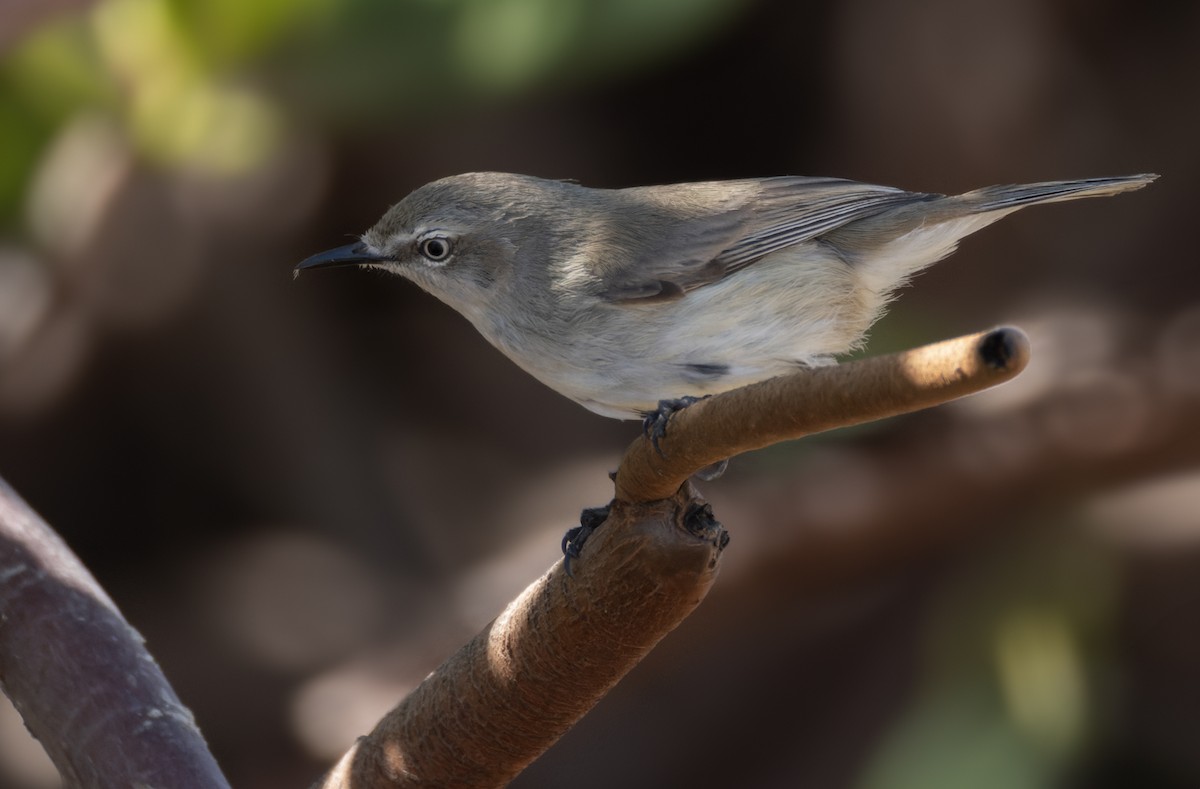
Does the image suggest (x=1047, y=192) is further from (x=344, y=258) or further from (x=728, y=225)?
(x=344, y=258)

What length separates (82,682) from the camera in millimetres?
2150

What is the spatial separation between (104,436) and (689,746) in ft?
7.93

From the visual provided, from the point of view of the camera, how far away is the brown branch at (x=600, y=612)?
157 centimetres

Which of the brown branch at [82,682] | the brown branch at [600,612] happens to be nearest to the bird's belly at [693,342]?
the brown branch at [600,612]

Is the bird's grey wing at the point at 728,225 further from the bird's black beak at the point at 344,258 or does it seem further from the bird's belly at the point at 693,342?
the bird's black beak at the point at 344,258

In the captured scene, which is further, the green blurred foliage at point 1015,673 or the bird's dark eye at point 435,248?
the green blurred foliage at point 1015,673

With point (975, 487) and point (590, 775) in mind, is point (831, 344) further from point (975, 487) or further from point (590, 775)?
point (590, 775)

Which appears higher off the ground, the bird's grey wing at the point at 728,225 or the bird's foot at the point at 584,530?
the bird's grey wing at the point at 728,225

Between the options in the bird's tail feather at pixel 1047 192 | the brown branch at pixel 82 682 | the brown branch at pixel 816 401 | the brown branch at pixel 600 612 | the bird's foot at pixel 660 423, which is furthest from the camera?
the bird's tail feather at pixel 1047 192

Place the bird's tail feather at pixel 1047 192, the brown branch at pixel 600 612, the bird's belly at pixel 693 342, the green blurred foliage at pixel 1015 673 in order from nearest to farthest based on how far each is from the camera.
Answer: the brown branch at pixel 600 612 → the bird's tail feather at pixel 1047 192 → the bird's belly at pixel 693 342 → the green blurred foliage at pixel 1015 673

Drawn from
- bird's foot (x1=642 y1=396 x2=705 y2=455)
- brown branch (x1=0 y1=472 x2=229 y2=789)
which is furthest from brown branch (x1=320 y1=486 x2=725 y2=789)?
brown branch (x1=0 y1=472 x2=229 y2=789)

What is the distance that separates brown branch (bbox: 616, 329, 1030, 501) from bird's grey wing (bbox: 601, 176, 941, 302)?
937 mm

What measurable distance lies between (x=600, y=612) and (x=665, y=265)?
1.11 metres

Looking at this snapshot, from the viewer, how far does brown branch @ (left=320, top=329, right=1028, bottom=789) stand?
5.14ft
